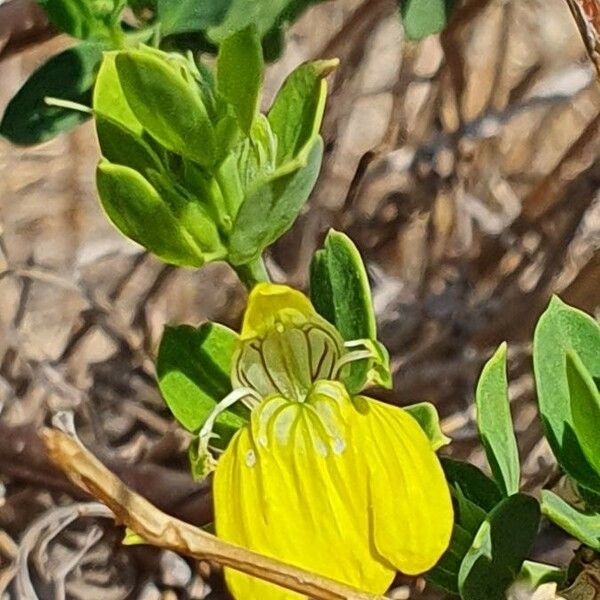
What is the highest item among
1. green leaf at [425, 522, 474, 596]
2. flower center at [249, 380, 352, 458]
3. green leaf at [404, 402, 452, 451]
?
flower center at [249, 380, 352, 458]

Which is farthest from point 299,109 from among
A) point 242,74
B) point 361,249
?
point 361,249

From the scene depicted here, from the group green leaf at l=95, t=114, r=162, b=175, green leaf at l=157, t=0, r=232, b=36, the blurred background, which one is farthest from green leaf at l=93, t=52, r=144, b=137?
the blurred background

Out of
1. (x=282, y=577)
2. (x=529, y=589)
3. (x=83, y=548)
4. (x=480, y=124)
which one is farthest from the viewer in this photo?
(x=480, y=124)

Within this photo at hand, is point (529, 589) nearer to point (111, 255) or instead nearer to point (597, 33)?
point (597, 33)

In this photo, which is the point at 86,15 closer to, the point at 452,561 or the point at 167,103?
the point at 167,103

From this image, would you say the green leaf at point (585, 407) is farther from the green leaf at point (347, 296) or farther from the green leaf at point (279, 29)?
the green leaf at point (279, 29)

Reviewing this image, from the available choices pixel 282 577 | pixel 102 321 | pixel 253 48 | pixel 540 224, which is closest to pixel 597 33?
pixel 253 48

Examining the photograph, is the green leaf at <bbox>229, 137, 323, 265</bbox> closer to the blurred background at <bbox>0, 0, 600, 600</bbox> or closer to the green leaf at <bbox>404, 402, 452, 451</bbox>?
the green leaf at <bbox>404, 402, 452, 451</bbox>
